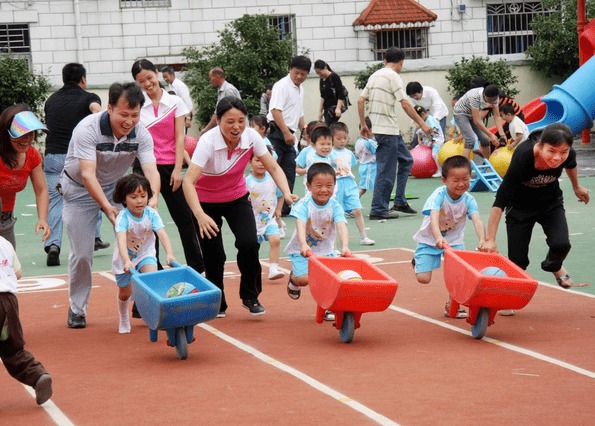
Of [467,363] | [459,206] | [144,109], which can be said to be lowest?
[467,363]

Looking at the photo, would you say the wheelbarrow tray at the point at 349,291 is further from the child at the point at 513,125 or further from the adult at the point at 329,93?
the adult at the point at 329,93

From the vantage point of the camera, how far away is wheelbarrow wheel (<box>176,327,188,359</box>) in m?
7.66

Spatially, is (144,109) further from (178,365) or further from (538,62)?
(538,62)

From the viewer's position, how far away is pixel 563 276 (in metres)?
9.30

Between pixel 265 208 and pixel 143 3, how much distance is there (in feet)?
63.5

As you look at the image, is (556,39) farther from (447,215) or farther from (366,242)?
(447,215)

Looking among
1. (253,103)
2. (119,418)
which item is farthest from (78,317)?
(253,103)

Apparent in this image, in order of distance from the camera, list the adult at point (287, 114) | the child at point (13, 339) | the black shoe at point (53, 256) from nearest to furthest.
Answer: the child at point (13, 339) < the black shoe at point (53, 256) < the adult at point (287, 114)

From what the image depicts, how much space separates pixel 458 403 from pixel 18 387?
8.96 ft

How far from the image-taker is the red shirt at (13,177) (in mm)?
8469

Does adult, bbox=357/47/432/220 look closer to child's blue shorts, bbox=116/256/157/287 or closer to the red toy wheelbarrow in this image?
the red toy wheelbarrow

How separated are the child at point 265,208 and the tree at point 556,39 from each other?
1959cm

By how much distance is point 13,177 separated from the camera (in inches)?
335

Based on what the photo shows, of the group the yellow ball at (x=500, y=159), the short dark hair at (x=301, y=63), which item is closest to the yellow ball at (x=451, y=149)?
the yellow ball at (x=500, y=159)
